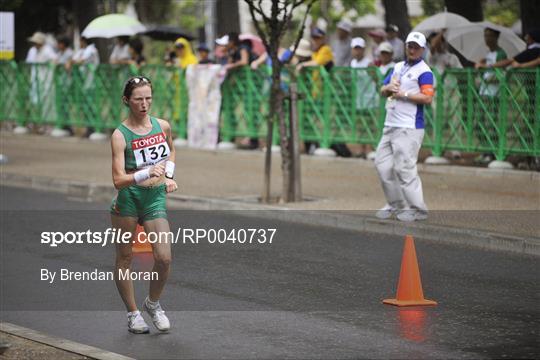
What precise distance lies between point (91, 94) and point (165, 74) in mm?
2401

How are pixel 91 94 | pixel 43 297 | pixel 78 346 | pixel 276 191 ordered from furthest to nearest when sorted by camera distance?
pixel 91 94 < pixel 276 191 < pixel 43 297 < pixel 78 346

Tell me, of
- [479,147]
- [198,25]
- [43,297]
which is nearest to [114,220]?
[43,297]

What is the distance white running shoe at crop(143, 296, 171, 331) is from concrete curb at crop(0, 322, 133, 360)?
593 mm

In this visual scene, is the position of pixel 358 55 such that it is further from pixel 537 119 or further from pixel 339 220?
pixel 339 220

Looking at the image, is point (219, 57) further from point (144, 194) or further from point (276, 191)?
point (144, 194)

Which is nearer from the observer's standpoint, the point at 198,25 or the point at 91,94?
the point at 91,94

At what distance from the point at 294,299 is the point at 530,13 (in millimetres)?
13384

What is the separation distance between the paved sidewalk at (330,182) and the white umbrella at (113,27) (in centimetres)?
290

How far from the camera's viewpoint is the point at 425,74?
13.1 m

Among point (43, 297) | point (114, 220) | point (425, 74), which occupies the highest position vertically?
point (425, 74)

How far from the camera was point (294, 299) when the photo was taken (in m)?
9.76

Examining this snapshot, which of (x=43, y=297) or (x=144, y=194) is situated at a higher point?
(x=144, y=194)

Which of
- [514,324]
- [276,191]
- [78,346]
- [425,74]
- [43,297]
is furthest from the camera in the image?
[276,191]

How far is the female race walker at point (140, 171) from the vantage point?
8.25m
